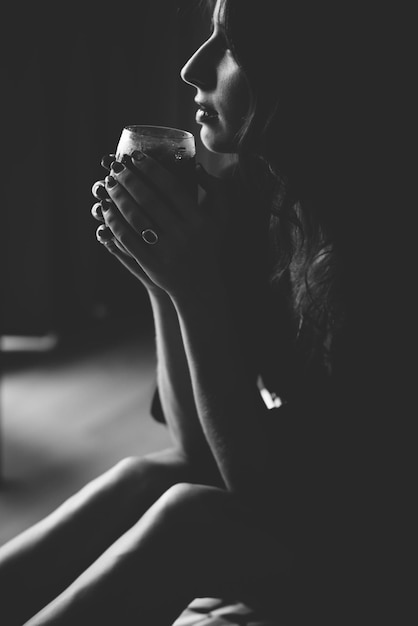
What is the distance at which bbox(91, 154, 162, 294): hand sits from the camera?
0.76m

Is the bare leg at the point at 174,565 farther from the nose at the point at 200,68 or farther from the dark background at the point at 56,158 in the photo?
the dark background at the point at 56,158

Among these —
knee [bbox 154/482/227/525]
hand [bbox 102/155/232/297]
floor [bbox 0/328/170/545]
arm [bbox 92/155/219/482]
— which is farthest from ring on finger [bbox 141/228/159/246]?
floor [bbox 0/328/170/545]

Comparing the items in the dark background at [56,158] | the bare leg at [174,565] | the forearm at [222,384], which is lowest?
the bare leg at [174,565]

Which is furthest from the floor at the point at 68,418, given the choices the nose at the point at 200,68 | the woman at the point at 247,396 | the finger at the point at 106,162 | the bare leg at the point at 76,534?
the nose at the point at 200,68

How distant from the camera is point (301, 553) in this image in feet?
2.56

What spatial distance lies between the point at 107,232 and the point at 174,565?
17.0 inches

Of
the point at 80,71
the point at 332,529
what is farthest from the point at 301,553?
the point at 80,71

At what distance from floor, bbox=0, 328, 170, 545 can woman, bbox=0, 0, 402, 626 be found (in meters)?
0.85

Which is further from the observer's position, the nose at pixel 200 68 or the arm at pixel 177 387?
the arm at pixel 177 387

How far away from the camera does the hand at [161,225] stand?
2.34 feet

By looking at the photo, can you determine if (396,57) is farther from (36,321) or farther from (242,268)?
(36,321)

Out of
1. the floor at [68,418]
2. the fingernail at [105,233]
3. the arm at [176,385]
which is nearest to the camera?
the fingernail at [105,233]

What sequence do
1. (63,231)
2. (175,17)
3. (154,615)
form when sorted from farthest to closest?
(63,231) → (175,17) → (154,615)

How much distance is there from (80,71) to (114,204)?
2347 millimetres
